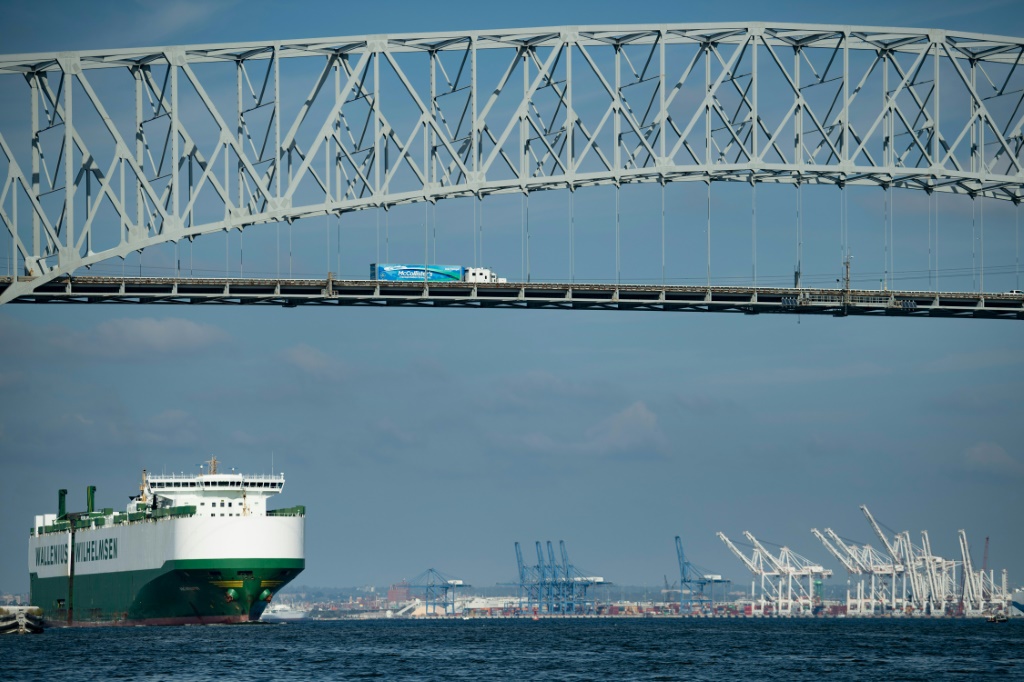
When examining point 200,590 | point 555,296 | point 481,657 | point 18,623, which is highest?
point 555,296

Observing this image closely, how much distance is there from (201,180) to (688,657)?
29314mm

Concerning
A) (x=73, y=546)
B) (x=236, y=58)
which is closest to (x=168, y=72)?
(x=236, y=58)

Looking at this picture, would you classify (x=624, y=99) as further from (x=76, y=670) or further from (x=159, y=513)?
(x=159, y=513)

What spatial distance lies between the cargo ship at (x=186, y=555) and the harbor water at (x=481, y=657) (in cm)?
376

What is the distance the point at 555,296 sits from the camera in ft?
275

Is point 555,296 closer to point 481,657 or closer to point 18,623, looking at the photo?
point 481,657

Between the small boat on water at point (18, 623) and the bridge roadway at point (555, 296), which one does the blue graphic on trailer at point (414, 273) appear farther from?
the small boat on water at point (18, 623)

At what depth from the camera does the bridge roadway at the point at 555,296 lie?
251 ft

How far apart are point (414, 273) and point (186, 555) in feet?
77.0

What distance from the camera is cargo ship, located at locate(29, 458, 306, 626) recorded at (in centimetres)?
9294

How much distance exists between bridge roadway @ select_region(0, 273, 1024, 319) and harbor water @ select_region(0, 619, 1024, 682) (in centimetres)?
1702

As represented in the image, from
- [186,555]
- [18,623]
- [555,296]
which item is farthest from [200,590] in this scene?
[555,296]

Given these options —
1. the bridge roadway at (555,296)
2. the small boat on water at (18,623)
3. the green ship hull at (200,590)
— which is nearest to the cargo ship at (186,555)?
the green ship hull at (200,590)

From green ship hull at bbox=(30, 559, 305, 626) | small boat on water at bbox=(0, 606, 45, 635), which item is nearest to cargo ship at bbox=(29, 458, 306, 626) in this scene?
green ship hull at bbox=(30, 559, 305, 626)
